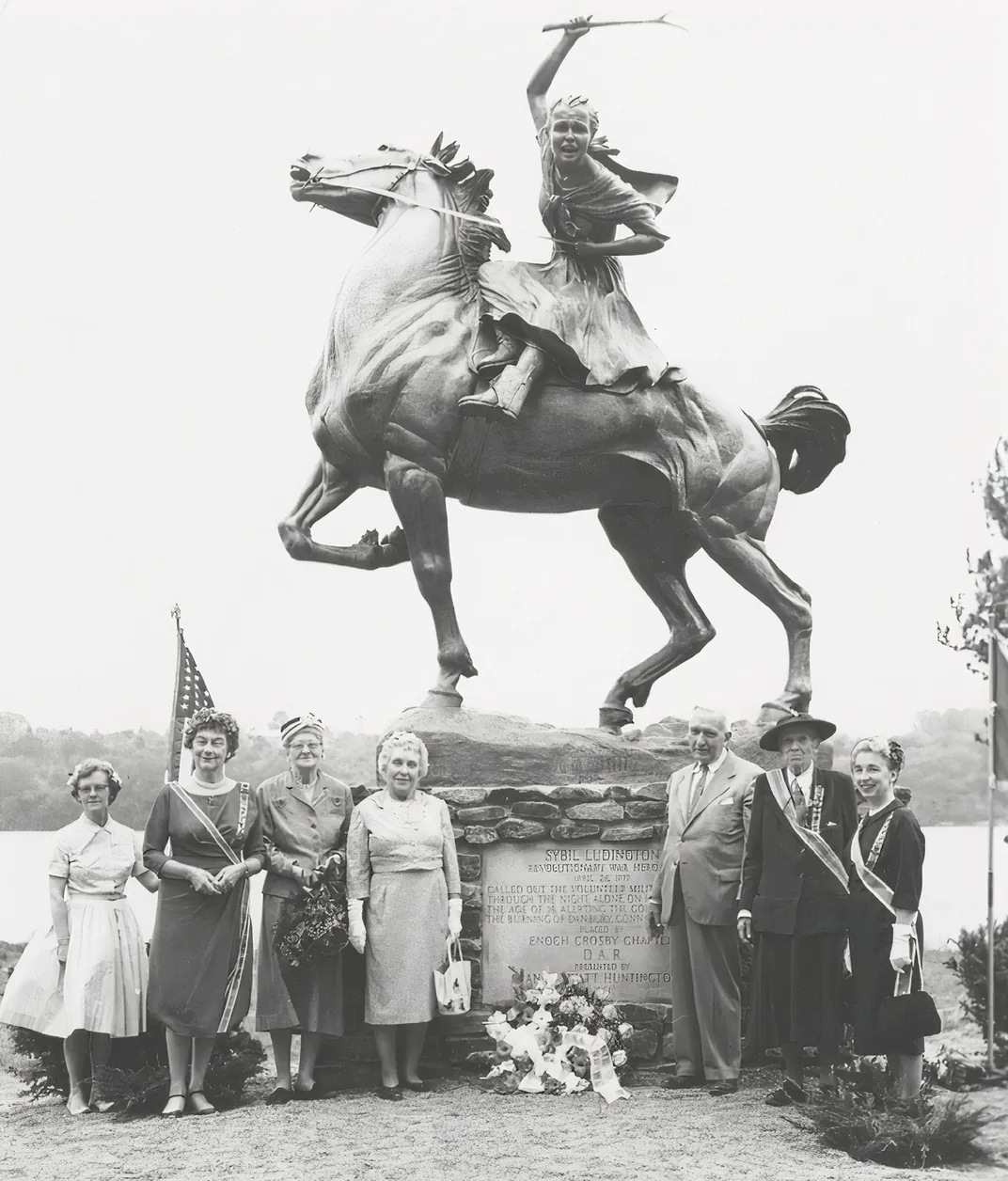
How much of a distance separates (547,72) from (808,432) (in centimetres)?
252

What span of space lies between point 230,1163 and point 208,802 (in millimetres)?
1470

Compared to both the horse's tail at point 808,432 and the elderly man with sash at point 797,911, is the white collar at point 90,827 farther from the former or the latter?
the horse's tail at point 808,432

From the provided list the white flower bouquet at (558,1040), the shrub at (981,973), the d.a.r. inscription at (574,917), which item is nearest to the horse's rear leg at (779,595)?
the d.a.r. inscription at (574,917)

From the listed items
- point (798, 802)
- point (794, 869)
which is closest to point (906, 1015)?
point (794, 869)

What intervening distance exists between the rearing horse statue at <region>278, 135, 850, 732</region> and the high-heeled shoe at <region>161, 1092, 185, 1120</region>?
2307 millimetres

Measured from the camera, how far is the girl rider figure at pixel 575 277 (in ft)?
22.4

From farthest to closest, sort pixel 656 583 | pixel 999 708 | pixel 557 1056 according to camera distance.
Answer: pixel 999 708, pixel 656 583, pixel 557 1056

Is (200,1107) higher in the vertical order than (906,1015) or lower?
lower

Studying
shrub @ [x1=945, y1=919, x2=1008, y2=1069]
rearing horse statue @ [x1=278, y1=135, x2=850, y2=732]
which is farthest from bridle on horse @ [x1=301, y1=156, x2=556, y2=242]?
shrub @ [x1=945, y1=919, x2=1008, y2=1069]

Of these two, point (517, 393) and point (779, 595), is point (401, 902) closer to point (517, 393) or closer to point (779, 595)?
point (517, 393)

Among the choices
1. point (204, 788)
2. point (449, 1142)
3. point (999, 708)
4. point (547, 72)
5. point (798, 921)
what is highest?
point (547, 72)

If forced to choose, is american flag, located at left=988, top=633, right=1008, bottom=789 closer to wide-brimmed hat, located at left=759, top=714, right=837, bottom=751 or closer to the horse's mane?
wide-brimmed hat, located at left=759, top=714, right=837, bottom=751

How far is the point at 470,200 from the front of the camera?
7344 millimetres

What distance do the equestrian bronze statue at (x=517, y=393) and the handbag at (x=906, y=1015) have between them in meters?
2.06
